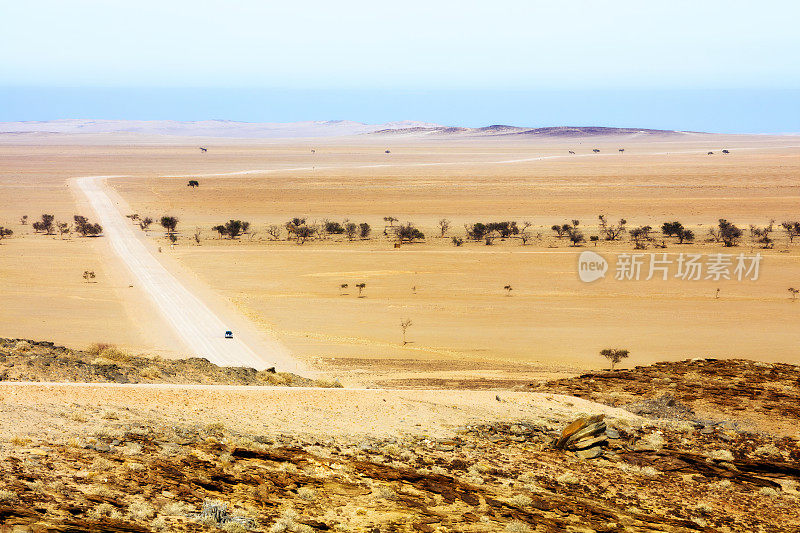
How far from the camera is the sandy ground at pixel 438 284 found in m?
Result: 31.4

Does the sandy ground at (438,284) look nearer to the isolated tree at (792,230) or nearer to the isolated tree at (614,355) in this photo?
the isolated tree at (614,355)

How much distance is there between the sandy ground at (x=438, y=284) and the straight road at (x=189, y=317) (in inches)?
41.7

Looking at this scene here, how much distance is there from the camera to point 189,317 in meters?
36.8

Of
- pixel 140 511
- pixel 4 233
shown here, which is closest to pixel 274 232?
pixel 4 233

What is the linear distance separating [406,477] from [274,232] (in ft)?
187

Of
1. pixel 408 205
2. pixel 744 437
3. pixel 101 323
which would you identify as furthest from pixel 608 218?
pixel 744 437

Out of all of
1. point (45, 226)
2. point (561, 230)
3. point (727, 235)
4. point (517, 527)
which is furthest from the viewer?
point (45, 226)

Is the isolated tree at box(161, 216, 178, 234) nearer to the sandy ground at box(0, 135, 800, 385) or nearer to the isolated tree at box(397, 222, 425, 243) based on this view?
the sandy ground at box(0, 135, 800, 385)

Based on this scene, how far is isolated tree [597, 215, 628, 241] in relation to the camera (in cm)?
6341

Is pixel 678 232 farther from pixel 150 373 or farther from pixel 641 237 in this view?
pixel 150 373

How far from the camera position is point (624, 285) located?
147 feet

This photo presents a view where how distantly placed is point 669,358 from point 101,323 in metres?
24.2

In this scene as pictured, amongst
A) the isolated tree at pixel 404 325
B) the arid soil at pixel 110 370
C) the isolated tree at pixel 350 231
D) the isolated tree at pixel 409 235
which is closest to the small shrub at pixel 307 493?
A: the arid soil at pixel 110 370

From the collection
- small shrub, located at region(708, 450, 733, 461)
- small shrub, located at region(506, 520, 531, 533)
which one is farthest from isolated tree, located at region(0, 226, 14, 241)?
small shrub, located at region(506, 520, 531, 533)
